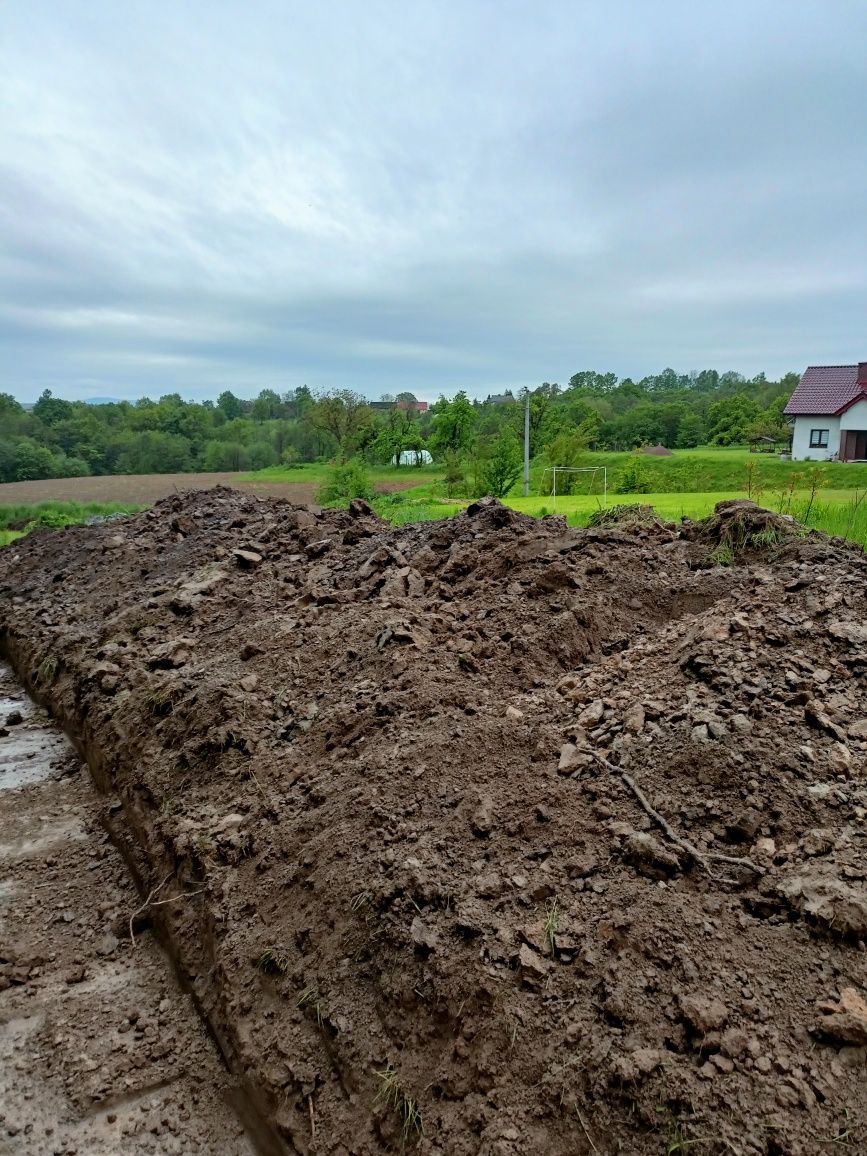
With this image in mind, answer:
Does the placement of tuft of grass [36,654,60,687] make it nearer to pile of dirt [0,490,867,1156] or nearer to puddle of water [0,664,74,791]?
puddle of water [0,664,74,791]

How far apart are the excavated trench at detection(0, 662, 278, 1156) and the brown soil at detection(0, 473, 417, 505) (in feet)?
Result: 44.2

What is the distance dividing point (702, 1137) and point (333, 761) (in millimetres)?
2134

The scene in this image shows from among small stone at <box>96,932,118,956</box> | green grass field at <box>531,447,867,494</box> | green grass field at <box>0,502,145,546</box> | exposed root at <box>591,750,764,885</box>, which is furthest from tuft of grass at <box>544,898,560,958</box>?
green grass field at <box>0,502,145,546</box>

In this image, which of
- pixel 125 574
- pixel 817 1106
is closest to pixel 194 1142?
pixel 817 1106

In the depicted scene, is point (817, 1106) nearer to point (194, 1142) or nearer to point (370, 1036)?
point (370, 1036)

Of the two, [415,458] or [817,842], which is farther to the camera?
[415,458]

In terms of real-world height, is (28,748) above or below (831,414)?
below

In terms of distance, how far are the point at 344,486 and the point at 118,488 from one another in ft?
20.1

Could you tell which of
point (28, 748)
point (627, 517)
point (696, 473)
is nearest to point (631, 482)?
point (696, 473)

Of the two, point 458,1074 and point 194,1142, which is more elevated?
point 458,1074

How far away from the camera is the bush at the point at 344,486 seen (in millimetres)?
19312

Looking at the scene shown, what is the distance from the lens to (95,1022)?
8.82ft

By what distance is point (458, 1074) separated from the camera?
6.41 feet

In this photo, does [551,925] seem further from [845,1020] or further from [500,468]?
[500,468]
